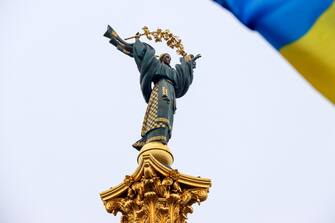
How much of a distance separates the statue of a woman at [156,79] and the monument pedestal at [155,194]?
7.12 ft

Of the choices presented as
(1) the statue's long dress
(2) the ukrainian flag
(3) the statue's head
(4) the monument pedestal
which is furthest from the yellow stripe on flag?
(3) the statue's head

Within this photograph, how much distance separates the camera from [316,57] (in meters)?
6.43

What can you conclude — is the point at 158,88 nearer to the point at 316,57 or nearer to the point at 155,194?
the point at 155,194

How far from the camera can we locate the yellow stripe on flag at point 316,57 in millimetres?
6434

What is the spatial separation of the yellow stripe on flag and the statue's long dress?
9.32m

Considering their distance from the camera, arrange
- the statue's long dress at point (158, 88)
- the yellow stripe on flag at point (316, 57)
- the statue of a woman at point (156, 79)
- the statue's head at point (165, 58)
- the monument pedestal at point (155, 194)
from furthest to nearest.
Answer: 1. the statue's head at point (165, 58)
2. the statue of a woman at point (156, 79)
3. the statue's long dress at point (158, 88)
4. the monument pedestal at point (155, 194)
5. the yellow stripe on flag at point (316, 57)

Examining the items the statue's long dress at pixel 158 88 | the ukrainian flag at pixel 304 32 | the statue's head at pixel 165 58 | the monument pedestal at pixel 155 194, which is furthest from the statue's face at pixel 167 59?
the ukrainian flag at pixel 304 32

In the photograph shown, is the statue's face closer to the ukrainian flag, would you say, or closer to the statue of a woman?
the statue of a woman

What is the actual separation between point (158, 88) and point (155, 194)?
161 inches

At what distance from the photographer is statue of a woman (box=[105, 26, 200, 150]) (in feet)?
53.6

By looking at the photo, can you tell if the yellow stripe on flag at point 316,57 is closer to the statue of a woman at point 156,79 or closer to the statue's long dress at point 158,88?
the statue's long dress at point 158,88

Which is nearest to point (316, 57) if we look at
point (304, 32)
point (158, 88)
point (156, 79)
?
point (304, 32)

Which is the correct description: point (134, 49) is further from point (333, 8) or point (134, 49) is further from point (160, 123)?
point (333, 8)

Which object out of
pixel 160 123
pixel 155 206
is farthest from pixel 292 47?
pixel 160 123
